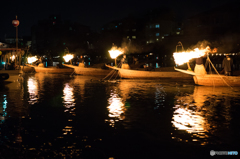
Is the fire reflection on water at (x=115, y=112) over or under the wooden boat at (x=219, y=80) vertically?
under

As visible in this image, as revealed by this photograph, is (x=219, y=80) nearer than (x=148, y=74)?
Yes

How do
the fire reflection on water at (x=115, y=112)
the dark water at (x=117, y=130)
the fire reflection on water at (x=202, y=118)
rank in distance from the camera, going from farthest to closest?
the fire reflection on water at (x=115, y=112), the fire reflection on water at (x=202, y=118), the dark water at (x=117, y=130)

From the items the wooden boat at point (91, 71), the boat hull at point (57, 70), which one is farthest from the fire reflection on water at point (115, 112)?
the boat hull at point (57, 70)

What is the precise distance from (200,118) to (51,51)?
228ft

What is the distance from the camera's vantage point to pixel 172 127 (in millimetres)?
8914

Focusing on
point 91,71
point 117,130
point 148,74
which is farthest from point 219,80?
point 91,71

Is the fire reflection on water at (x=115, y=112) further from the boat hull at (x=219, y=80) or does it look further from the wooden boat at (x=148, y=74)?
the wooden boat at (x=148, y=74)

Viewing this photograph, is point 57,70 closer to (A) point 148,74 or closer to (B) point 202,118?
(A) point 148,74

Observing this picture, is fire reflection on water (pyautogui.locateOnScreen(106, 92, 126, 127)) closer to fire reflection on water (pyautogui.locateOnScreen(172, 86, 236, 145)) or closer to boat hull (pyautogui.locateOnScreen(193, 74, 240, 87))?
fire reflection on water (pyautogui.locateOnScreen(172, 86, 236, 145))

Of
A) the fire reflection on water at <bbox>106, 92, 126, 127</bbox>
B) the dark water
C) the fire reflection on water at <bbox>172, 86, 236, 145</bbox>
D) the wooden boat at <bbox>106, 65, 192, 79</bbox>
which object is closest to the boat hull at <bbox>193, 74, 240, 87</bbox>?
the wooden boat at <bbox>106, 65, 192, 79</bbox>

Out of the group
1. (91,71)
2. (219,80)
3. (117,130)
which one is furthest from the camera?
(91,71)

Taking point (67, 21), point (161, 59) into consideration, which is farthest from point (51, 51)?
point (161, 59)

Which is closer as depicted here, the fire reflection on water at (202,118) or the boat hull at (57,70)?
the fire reflection on water at (202,118)

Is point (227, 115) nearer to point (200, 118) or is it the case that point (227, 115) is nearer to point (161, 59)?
point (200, 118)
